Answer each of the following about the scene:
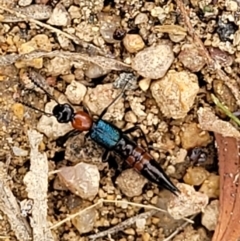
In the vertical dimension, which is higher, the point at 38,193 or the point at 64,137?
the point at 64,137

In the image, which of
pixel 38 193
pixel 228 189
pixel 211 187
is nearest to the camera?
pixel 38 193

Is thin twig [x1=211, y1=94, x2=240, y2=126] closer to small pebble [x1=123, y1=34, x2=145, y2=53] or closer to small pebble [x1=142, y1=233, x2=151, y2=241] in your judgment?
small pebble [x1=123, y1=34, x2=145, y2=53]

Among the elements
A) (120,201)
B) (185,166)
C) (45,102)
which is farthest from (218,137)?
(45,102)

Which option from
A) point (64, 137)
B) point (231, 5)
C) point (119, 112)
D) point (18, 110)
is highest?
point (231, 5)

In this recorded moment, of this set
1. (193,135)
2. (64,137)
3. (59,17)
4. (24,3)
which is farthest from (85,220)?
(24,3)

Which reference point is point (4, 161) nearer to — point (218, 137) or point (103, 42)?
point (103, 42)

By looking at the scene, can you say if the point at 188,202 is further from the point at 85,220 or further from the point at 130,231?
the point at 85,220

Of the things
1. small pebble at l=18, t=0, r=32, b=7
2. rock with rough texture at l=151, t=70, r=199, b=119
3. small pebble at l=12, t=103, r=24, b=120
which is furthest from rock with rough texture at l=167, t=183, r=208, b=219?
small pebble at l=18, t=0, r=32, b=7
